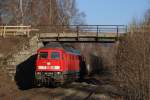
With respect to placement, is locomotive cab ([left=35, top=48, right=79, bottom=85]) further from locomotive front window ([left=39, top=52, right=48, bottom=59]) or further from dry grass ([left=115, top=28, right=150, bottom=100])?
dry grass ([left=115, top=28, right=150, bottom=100])

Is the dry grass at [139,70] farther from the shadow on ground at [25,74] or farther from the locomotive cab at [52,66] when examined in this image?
the shadow on ground at [25,74]

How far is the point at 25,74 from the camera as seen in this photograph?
42.8 meters

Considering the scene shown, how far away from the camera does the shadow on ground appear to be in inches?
1626

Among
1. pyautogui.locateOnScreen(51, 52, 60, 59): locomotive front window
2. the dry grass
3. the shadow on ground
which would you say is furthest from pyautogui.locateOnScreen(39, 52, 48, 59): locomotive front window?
the dry grass

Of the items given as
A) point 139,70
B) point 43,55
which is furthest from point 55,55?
point 139,70

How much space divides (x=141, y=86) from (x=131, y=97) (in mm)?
1767

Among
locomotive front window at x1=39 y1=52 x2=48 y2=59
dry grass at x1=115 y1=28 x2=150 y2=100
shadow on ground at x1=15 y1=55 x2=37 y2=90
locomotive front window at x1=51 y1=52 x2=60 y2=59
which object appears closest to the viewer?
dry grass at x1=115 y1=28 x2=150 y2=100

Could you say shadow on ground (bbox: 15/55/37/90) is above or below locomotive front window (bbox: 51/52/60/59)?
below

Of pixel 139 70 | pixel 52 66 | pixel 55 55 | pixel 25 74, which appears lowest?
pixel 25 74

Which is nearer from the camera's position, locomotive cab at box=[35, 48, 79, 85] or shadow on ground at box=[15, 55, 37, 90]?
locomotive cab at box=[35, 48, 79, 85]

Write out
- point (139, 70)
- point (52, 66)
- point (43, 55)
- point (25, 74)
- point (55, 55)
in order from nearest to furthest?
point (139, 70) < point (52, 66) < point (55, 55) < point (43, 55) < point (25, 74)

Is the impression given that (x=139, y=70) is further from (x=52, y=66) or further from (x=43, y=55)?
A: (x=43, y=55)

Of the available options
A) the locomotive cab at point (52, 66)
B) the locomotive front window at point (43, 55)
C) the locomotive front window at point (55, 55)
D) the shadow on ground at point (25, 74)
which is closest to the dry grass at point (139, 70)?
the locomotive cab at point (52, 66)

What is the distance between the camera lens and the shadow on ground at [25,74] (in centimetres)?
4130
